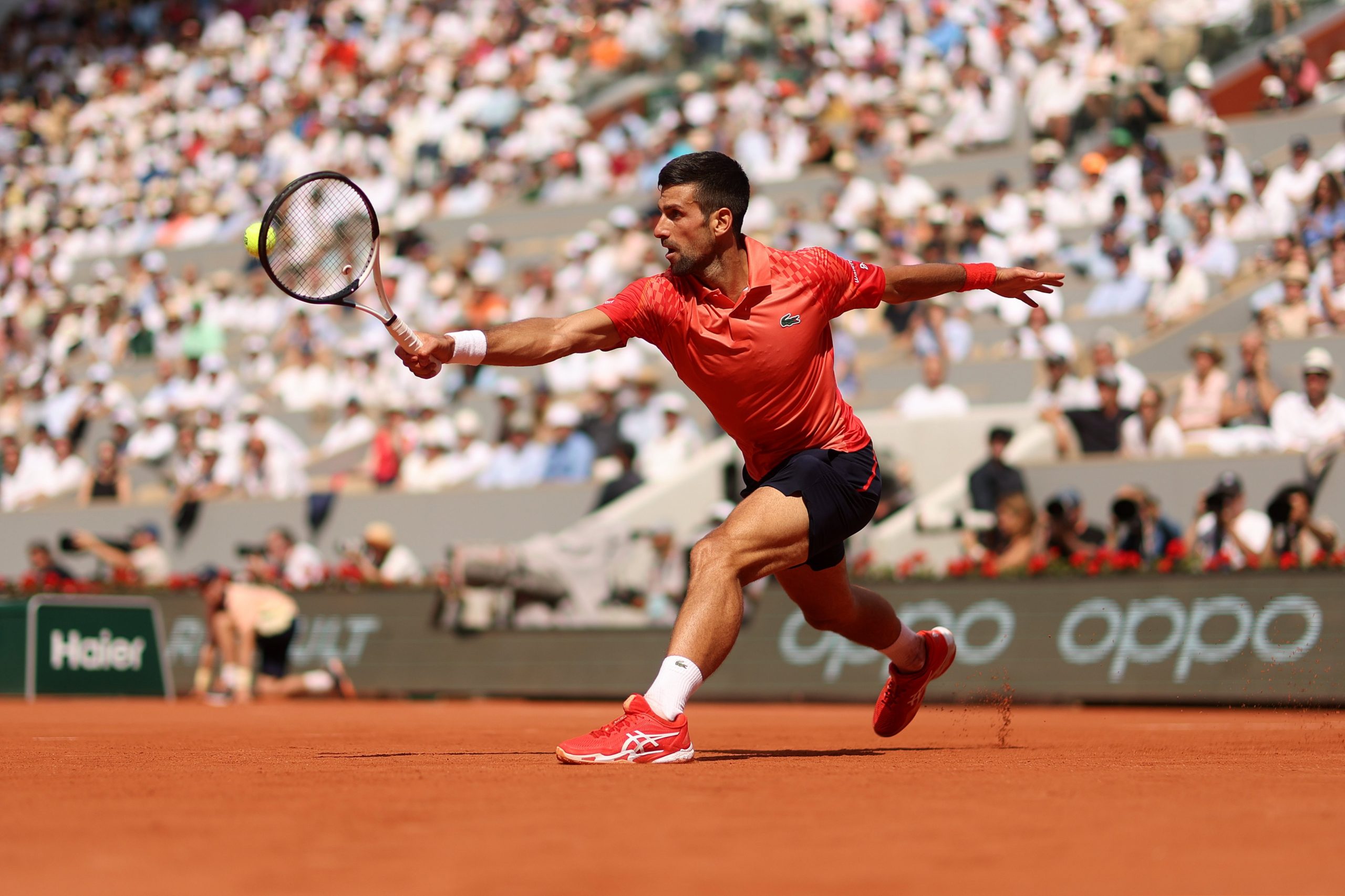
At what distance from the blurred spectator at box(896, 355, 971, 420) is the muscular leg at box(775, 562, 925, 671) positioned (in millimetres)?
8767

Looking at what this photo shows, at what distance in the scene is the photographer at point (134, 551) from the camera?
61.2 ft

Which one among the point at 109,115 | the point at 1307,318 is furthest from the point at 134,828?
the point at 109,115

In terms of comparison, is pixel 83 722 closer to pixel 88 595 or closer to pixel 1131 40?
pixel 88 595

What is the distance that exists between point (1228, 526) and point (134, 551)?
1127 cm

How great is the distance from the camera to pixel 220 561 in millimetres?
19359

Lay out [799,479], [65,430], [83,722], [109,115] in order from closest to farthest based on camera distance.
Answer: [799,479], [83,722], [65,430], [109,115]

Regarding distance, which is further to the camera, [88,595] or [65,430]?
[65,430]

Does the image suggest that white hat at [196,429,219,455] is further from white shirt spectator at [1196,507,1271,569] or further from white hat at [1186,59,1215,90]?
white hat at [1186,59,1215,90]

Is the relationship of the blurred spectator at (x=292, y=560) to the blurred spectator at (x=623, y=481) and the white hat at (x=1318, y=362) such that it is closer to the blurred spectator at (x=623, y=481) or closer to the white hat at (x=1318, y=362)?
the blurred spectator at (x=623, y=481)

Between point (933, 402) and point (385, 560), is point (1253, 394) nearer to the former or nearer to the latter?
point (933, 402)

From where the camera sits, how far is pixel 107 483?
2062cm

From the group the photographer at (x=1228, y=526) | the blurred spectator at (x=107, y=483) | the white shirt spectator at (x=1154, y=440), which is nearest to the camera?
the photographer at (x=1228, y=526)

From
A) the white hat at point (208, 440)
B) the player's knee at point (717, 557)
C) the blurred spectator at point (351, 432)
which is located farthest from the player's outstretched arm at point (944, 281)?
the white hat at point (208, 440)

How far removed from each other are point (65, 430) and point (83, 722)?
1222 centimetres
